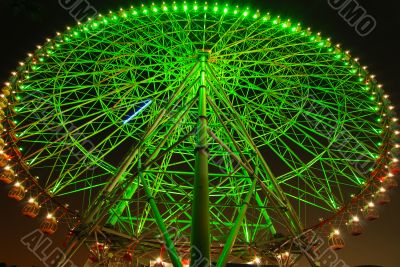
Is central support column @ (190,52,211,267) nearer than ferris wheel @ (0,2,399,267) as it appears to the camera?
Yes

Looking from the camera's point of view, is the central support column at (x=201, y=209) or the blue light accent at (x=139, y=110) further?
the blue light accent at (x=139, y=110)

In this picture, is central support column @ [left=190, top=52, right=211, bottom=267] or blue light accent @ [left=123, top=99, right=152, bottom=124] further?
blue light accent @ [left=123, top=99, right=152, bottom=124]

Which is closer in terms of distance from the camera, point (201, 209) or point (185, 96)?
point (201, 209)

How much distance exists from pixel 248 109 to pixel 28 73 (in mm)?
13507

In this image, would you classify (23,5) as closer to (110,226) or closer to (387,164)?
(110,226)

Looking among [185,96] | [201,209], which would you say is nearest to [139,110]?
[185,96]

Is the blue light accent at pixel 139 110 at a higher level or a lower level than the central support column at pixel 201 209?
higher

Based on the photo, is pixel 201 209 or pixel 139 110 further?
pixel 139 110

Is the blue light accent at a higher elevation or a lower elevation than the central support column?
higher

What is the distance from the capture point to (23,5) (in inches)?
213

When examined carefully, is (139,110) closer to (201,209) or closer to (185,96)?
(185,96)

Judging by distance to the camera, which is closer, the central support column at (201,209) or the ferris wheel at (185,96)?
the central support column at (201,209)

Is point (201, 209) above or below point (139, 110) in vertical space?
below

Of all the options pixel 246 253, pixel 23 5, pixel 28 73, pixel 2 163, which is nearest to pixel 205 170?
pixel 23 5
